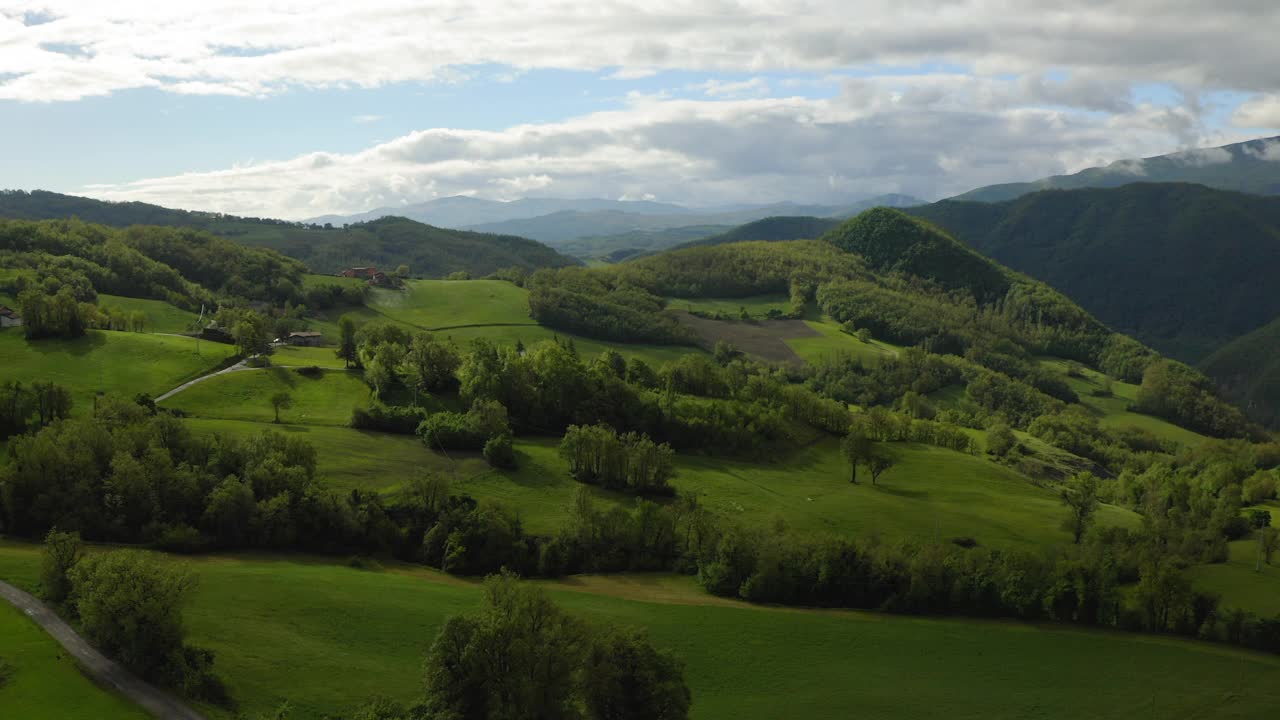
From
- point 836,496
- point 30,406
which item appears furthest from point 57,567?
point 836,496

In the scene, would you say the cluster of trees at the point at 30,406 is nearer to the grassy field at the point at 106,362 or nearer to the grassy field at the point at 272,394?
the grassy field at the point at 106,362

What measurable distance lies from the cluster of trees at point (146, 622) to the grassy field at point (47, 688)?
89.8 inches

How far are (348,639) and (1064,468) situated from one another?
136 metres

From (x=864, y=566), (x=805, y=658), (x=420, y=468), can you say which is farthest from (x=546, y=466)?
(x=805, y=658)

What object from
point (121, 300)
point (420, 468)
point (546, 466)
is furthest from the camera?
point (121, 300)

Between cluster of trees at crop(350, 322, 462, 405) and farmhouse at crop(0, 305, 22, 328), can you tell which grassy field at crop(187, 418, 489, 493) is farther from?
farmhouse at crop(0, 305, 22, 328)

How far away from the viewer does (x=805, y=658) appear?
63.7 metres

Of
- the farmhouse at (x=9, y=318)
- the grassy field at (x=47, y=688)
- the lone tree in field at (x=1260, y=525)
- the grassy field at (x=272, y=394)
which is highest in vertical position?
the farmhouse at (x=9, y=318)

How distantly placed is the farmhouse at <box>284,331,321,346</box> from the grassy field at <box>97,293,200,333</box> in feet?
60.3

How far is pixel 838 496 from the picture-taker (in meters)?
109

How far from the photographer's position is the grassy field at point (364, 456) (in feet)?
301

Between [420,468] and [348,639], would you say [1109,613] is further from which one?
[420,468]

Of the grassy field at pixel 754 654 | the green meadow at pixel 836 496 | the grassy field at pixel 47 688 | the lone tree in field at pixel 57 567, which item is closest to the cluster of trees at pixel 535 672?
the grassy field at pixel 754 654

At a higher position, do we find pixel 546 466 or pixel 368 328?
pixel 368 328
